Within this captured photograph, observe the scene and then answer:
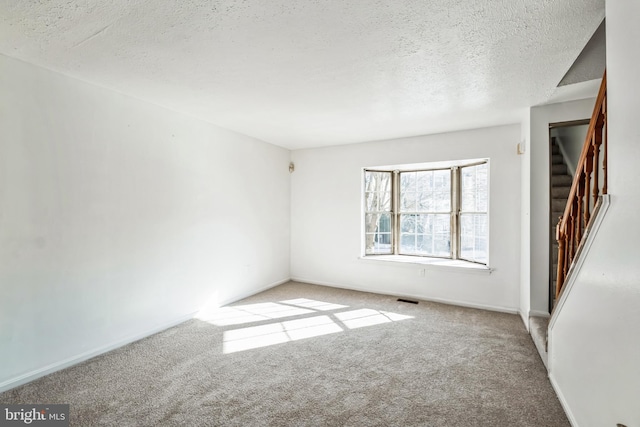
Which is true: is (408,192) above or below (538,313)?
above

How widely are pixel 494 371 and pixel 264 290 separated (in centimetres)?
327

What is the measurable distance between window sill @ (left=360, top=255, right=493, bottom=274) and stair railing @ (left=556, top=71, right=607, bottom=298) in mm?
1496

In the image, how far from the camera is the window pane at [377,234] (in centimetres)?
A: 499

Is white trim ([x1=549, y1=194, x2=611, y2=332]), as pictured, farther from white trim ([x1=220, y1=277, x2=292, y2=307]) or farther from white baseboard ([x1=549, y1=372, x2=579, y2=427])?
white trim ([x1=220, y1=277, x2=292, y2=307])

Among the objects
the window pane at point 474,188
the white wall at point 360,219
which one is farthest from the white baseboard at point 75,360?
the window pane at point 474,188

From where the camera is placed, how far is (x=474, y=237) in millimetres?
4305

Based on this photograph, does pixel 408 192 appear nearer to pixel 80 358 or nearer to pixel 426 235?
pixel 426 235

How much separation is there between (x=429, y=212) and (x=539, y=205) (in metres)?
1.69

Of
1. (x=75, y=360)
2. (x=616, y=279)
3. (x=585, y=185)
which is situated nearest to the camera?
(x=616, y=279)

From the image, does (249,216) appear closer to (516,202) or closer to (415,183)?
(415,183)

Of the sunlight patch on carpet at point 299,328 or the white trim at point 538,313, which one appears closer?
the sunlight patch on carpet at point 299,328

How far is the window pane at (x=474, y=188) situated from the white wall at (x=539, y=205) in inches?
37.0

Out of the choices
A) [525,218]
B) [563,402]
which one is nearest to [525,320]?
[525,218]

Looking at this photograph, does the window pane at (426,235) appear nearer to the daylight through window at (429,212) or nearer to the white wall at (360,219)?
the daylight through window at (429,212)
